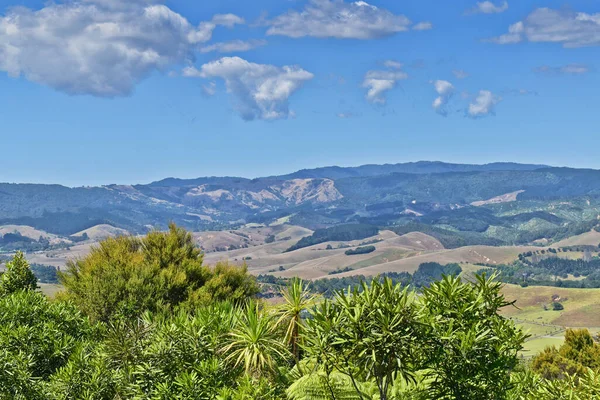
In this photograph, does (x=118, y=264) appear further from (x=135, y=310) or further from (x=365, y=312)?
(x=365, y=312)

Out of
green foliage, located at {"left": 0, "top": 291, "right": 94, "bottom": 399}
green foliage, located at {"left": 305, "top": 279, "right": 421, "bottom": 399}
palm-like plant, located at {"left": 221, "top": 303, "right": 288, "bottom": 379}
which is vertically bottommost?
green foliage, located at {"left": 0, "top": 291, "right": 94, "bottom": 399}

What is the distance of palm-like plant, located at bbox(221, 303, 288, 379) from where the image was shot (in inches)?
643

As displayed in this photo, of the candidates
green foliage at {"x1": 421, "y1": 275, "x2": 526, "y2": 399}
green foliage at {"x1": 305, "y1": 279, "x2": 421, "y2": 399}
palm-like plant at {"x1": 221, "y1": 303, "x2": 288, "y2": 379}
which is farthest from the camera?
palm-like plant at {"x1": 221, "y1": 303, "x2": 288, "y2": 379}

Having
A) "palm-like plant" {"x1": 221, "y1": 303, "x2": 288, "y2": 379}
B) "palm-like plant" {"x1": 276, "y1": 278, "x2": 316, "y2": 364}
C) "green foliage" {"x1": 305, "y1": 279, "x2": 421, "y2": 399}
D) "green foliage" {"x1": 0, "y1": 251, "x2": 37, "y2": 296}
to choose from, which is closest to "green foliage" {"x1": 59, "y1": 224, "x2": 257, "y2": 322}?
"green foliage" {"x1": 0, "y1": 251, "x2": 37, "y2": 296}

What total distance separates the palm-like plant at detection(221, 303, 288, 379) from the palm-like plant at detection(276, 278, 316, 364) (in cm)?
49

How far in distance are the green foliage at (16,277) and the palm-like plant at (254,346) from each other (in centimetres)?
2379

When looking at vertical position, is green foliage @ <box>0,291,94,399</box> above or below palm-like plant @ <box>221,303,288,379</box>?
below

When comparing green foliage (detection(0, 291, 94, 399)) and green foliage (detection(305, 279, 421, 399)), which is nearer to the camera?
green foliage (detection(305, 279, 421, 399))

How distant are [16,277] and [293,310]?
1013 inches

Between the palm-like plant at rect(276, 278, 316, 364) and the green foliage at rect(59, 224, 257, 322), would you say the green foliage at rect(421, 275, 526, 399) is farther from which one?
the green foliage at rect(59, 224, 257, 322)

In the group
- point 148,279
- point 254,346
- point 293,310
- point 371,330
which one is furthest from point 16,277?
point 371,330

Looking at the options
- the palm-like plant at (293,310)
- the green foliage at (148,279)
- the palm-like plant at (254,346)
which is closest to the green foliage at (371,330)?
the palm-like plant at (254,346)

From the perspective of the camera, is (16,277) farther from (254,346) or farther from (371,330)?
(371,330)

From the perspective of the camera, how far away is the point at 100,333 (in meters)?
27.0
